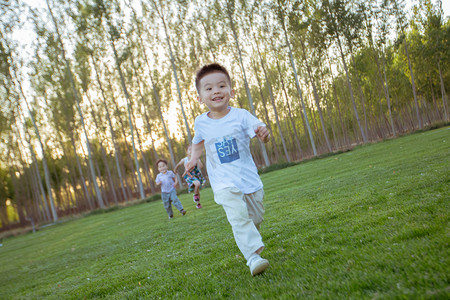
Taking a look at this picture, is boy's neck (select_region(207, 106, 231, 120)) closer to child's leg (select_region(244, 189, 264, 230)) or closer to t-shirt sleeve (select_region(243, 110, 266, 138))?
t-shirt sleeve (select_region(243, 110, 266, 138))

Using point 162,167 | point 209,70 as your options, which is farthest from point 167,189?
point 209,70

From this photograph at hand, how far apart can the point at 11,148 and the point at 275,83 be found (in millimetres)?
28214

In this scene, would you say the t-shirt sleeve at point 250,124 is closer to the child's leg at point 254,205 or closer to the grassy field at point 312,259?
the child's leg at point 254,205

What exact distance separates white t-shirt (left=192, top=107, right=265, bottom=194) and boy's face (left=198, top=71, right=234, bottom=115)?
134 millimetres

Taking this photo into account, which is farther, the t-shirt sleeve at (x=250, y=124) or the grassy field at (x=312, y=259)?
the t-shirt sleeve at (x=250, y=124)

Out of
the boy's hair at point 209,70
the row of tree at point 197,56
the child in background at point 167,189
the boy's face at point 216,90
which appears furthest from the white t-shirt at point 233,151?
the row of tree at point 197,56

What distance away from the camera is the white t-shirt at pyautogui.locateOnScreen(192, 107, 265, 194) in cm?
305

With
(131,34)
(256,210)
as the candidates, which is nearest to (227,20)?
(131,34)

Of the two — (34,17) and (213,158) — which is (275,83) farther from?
(213,158)

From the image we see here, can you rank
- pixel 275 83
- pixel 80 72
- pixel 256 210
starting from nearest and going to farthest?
pixel 256 210, pixel 80 72, pixel 275 83

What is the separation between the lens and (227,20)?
1033 inches

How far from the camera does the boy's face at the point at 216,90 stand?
319cm

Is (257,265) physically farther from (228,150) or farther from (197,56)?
(197,56)

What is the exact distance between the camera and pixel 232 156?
3.09 meters
